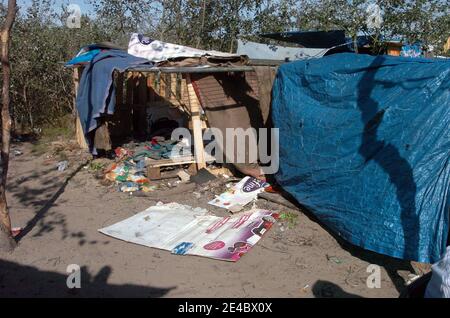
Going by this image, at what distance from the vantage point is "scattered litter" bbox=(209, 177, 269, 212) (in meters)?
5.53

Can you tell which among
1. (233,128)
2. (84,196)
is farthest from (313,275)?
(84,196)

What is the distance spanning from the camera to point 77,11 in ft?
36.9

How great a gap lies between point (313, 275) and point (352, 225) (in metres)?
0.67

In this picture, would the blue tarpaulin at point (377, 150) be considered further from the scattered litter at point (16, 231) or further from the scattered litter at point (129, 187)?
the scattered litter at point (16, 231)

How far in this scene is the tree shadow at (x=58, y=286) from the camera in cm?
345

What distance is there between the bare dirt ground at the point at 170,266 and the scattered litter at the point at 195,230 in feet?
0.34

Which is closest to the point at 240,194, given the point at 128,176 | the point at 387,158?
the point at 128,176

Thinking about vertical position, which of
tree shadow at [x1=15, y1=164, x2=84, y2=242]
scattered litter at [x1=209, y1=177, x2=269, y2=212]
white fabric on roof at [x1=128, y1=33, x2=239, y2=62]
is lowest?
tree shadow at [x1=15, y1=164, x2=84, y2=242]

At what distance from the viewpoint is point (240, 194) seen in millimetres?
5871

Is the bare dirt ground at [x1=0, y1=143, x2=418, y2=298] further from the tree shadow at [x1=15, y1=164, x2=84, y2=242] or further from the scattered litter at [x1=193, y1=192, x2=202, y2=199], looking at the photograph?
the scattered litter at [x1=193, y1=192, x2=202, y2=199]

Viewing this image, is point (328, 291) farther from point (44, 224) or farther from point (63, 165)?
point (63, 165)

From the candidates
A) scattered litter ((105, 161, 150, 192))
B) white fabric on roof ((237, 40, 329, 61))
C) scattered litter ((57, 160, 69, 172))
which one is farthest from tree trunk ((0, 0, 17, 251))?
white fabric on roof ((237, 40, 329, 61))
